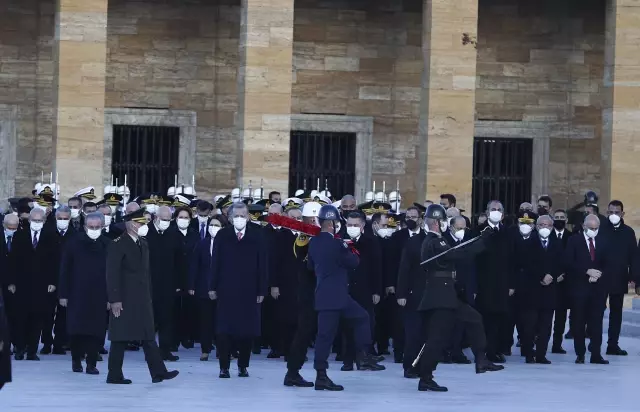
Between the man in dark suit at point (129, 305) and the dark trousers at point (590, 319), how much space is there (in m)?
5.55

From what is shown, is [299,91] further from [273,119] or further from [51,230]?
[51,230]

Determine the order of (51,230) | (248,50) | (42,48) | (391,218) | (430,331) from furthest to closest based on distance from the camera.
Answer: (42,48), (248,50), (391,218), (51,230), (430,331)

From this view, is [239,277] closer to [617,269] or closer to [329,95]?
[617,269]

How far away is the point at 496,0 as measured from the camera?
30.3 m

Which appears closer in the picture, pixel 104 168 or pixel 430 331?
pixel 430 331

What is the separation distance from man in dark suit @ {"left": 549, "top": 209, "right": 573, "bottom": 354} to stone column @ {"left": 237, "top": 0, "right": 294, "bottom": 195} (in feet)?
20.2

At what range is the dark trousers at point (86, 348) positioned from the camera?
1680cm

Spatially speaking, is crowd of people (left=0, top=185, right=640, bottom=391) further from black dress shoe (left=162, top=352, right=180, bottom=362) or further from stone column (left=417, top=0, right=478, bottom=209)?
stone column (left=417, top=0, right=478, bottom=209)

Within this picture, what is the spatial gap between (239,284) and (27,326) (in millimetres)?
2866

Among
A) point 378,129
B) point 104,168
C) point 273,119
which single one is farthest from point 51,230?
point 378,129

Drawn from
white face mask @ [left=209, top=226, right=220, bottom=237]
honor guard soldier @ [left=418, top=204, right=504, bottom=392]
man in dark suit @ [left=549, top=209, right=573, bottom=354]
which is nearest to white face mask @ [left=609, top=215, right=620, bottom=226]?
man in dark suit @ [left=549, top=209, right=573, bottom=354]

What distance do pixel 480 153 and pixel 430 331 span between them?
49.7ft

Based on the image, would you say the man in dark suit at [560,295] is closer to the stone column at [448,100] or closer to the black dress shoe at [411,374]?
the black dress shoe at [411,374]

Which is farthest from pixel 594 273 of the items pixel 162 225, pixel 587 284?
pixel 162 225
